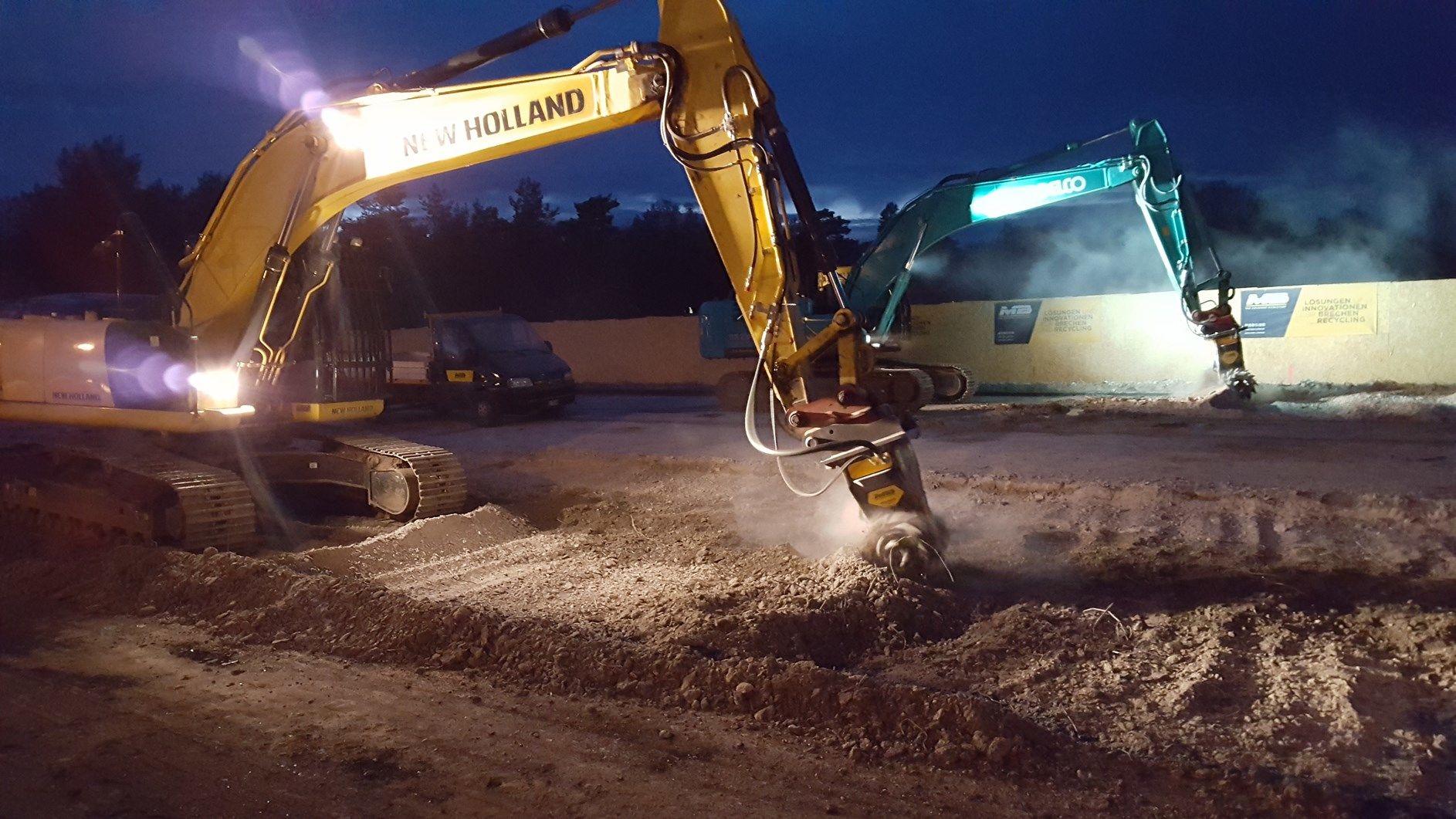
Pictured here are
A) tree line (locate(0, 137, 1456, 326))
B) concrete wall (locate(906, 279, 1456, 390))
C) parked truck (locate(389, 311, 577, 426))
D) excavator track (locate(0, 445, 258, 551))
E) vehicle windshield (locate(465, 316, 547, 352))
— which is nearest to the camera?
excavator track (locate(0, 445, 258, 551))

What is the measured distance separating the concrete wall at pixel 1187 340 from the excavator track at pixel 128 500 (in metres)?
12.8

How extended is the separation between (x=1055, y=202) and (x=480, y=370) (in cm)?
946

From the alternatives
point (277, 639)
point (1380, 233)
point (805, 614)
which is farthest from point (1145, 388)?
point (1380, 233)

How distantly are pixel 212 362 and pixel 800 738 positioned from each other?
5.98 meters

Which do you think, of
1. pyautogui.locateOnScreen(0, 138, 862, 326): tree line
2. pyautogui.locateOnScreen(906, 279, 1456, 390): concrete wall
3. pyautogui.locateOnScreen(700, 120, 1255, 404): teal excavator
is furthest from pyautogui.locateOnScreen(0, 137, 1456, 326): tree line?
pyautogui.locateOnScreen(700, 120, 1255, 404): teal excavator

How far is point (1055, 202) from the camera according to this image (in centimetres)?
1389

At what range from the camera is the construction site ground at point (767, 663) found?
4.06 metres

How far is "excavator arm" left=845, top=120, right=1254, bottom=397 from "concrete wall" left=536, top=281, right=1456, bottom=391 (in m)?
4.19

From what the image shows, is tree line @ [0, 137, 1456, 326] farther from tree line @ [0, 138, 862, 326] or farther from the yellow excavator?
the yellow excavator

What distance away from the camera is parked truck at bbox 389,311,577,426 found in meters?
17.9

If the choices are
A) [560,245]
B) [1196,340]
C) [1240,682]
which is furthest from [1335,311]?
[560,245]

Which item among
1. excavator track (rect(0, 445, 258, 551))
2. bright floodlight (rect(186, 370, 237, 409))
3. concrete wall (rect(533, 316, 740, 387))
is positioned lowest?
excavator track (rect(0, 445, 258, 551))

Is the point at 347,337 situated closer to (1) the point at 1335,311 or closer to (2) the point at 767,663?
(2) the point at 767,663

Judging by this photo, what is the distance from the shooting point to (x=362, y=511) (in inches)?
397
